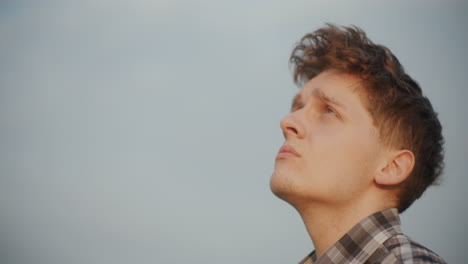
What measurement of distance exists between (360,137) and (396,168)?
10.0 inches

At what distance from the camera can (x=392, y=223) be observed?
1.94 m

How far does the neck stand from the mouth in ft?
0.88

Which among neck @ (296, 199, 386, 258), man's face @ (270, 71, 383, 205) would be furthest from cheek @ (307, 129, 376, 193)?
neck @ (296, 199, 386, 258)

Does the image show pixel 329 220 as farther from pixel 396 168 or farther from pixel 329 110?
pixel 329 110

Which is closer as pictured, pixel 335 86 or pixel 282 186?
pixel 282 186

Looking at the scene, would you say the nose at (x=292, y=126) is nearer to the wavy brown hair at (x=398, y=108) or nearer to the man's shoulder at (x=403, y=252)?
the wavy brown hair at (x=398, y=108)

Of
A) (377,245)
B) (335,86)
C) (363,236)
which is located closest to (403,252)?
(377,245)

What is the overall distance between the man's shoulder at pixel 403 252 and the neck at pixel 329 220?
→ 250mm

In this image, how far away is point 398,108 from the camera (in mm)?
2188

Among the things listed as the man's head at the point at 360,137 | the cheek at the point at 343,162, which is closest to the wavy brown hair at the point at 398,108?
the man's head at the point at 360,137

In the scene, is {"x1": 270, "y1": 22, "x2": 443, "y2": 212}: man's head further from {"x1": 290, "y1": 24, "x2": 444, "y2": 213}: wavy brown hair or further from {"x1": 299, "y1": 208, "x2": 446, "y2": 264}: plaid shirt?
{"x1": 299, "y1": 208, "x2": 446, "y2": 264}: plaid shirt

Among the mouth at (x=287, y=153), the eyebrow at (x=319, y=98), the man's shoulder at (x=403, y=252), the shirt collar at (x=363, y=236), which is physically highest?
the eyebrow at (x=319, y=98)

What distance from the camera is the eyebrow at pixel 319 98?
215 centimetres

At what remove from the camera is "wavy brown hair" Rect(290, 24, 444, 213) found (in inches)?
84.7
